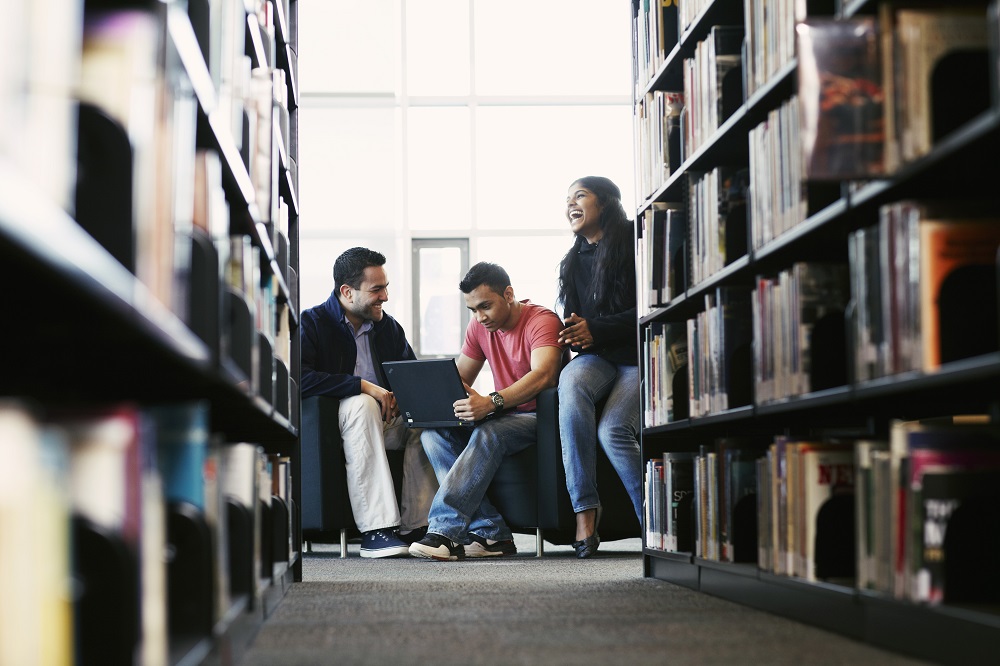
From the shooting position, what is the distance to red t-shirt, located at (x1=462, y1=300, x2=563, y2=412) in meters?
4.50

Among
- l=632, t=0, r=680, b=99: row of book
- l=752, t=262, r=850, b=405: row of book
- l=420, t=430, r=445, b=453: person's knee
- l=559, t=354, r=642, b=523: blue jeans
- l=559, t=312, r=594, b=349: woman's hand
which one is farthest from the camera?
l=420, t=430, r=445, b=453: person's knee

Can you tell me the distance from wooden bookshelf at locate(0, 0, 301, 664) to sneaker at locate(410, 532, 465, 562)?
1.44m

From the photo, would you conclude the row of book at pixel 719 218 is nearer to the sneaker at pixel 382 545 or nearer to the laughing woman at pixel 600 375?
the laughing woman at pixel 600 375

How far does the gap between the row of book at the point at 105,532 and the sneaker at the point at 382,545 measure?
9.43 ft

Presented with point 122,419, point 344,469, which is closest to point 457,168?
point 344,469

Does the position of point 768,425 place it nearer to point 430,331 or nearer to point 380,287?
point 380,287

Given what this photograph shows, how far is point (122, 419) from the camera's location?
0.98 metres

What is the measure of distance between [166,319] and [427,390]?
335cm

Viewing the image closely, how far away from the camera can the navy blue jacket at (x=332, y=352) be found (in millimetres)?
4414

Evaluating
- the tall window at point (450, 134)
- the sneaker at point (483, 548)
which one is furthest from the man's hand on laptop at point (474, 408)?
the tall window at point (450, 134)

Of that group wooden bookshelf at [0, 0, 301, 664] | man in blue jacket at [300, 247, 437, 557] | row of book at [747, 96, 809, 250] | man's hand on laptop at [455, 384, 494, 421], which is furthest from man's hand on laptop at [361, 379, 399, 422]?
row of book at [747, 96, 809, 250]

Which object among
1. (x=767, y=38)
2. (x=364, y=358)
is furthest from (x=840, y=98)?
(x=364, y=358)

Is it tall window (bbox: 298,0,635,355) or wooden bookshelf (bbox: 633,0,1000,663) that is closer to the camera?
wooden bookshelf (bbox: 633,0,1000,663)

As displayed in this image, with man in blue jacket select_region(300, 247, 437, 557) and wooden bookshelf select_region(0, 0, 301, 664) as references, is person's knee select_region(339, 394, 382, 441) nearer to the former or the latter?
man in blue jacket select_region(300, 247, 437, 557)
